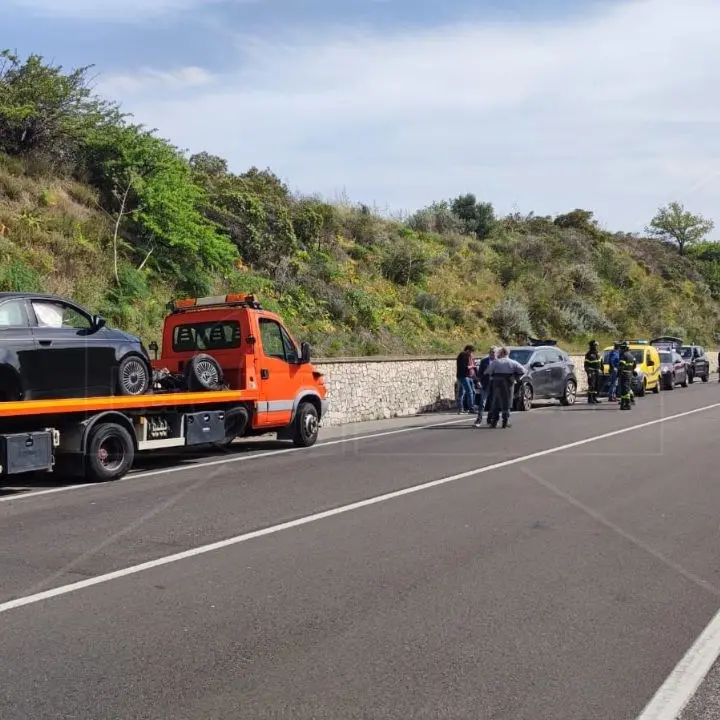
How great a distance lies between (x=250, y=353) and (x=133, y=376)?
233cm

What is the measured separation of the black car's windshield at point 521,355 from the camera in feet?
80.5

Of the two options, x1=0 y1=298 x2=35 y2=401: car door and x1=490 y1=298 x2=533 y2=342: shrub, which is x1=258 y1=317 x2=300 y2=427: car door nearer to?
x1=0 y1=298 x2=35 y2=401: car door

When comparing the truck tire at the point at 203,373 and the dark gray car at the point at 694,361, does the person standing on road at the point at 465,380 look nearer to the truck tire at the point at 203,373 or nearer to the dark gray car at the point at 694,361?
the truck tire at the point at 203,373

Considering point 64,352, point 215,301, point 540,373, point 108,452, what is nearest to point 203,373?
point 215,301

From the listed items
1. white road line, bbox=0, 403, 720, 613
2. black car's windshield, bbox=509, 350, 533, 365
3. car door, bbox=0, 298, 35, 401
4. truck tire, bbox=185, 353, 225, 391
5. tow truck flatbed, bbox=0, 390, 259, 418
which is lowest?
white road line, bbox=0, 403, 720, 613

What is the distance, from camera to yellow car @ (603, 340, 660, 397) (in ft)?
93.8

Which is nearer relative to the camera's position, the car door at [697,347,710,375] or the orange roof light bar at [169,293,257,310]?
the orange roof light bar at [169,293,257,310]

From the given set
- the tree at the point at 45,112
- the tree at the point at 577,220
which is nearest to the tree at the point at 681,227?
the tree at the point at 577,220

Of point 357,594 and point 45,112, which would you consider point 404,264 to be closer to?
point 45,112

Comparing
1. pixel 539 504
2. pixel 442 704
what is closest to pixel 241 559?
pixel 442 704

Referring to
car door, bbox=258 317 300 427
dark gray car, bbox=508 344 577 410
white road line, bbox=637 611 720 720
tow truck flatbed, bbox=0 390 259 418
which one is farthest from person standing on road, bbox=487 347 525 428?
white road line, bbox=637 611 720 720

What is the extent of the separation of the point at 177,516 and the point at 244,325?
5.65m

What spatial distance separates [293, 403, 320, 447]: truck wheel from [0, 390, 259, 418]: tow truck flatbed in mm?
1391

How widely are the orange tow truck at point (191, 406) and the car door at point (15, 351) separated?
421 mm
